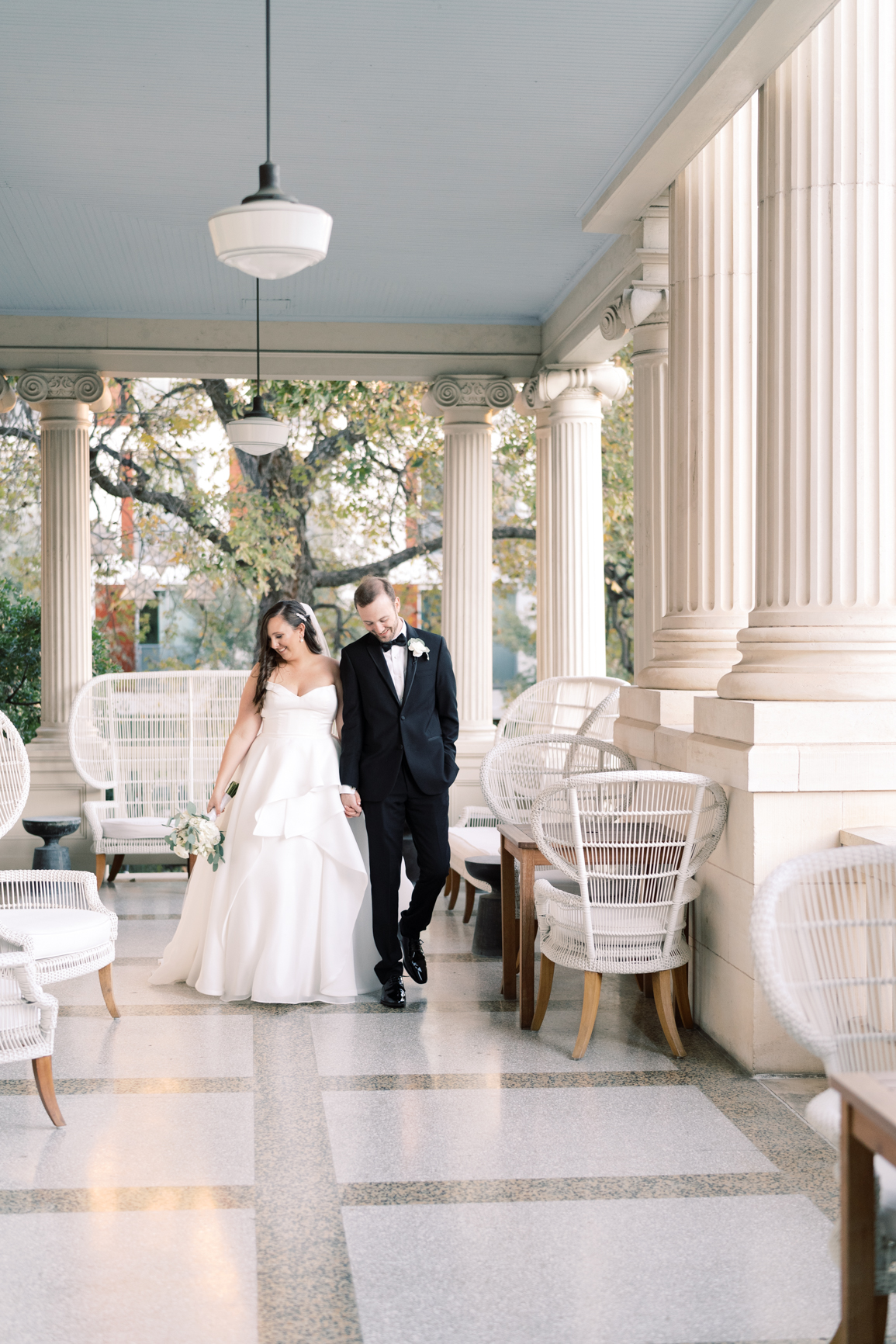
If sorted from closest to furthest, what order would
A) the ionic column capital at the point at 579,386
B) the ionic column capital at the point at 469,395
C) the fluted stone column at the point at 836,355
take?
the fluted stone column at the point at 836,355 → the ionic column capital at the point at 579,386 → the ionic column capital at the point at 469,395

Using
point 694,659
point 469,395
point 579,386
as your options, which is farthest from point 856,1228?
point 469,395

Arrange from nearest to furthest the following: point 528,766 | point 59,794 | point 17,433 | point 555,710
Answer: point 528,766, point 555,710, point 59,794, point 17,433

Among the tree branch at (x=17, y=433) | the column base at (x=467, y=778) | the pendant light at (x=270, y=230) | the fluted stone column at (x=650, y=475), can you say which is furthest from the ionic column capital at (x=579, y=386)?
the tree branch at (x=17, y=433)

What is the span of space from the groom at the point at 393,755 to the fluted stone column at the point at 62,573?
15.6 feet

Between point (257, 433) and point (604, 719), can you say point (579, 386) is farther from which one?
point (604, 719)

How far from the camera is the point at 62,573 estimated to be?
9.84m

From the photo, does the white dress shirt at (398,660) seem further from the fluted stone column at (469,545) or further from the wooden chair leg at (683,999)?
the fluted stone column at (469,545)

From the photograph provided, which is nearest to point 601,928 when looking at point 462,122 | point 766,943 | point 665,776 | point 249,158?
point 665,776

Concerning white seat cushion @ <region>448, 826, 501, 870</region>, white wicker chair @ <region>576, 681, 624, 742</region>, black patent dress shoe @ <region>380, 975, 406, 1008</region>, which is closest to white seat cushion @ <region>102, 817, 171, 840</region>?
white seat cushion @ <region>448, 826, 501, 870</region>

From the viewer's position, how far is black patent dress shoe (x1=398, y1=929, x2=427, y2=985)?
569 cm

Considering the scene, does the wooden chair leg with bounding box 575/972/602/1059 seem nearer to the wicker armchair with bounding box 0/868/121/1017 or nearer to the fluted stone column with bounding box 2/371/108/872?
the wicker armchair with bounding box 0/868/121/1017

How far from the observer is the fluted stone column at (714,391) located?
5844mm

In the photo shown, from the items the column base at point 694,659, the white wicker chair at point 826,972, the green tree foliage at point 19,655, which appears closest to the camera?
the white wicker chair at point 826,972

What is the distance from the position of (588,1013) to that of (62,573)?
259 inches
